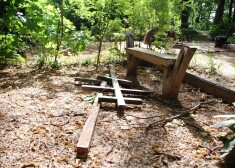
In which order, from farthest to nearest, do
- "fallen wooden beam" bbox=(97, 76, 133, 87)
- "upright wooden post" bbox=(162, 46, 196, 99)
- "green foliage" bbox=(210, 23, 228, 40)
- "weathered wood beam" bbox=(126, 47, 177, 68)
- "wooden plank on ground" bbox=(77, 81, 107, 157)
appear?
"green foliage" bbox=(210, 23, 228, 40), "fallen wooden beam" bbox=(97, 76, 133, 87), "weathered wood beam" bbox=(126, 47, 177, 68), "upright wooden post" bbox=(162, 46, 196, 99), "wooden plank on ground" bbox=(77, 81, 107, 157)

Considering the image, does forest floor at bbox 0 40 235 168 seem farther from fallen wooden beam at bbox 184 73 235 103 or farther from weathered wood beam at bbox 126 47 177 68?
weathered wood beam at bbox 126 47 177 68

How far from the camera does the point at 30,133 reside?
3172mm

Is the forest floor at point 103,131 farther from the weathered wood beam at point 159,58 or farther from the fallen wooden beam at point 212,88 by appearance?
the weathered wood beam at point 159,58

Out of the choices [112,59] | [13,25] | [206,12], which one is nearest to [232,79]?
[112,59]

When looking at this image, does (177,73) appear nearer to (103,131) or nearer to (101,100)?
(101,100)

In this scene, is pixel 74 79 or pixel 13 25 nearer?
pixel 74 79

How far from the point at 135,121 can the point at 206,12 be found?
152 feet

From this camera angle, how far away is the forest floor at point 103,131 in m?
2.72

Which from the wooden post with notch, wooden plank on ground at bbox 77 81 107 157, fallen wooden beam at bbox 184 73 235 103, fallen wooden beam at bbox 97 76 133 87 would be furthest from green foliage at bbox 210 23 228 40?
wooden plank on ground at bbox 77 81 107 157

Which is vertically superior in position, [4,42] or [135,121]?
[4,42]

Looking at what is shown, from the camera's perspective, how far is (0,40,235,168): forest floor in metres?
2.72

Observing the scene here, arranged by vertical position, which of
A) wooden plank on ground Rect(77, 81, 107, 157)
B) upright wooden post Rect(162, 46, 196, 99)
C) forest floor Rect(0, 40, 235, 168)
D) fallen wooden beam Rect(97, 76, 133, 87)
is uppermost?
upright wooden post Rect(162, 46, 196, 99)

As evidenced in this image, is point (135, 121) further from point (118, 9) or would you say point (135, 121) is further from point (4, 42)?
point (4, 42)

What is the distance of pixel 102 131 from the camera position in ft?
11.0
